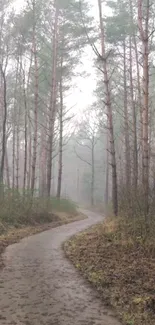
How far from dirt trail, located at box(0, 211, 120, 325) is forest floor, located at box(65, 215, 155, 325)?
22cm

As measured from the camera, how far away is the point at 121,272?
6.05 metres

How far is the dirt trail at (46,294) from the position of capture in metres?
4.19

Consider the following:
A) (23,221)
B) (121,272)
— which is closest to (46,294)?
(121,272)

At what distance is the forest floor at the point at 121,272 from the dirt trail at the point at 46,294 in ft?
0.72

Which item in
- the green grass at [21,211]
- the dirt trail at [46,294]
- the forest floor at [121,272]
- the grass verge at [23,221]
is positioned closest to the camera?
the dirt trail at [46,294]

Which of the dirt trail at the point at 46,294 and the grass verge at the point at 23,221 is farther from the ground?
the grass verge at the point at 23,221

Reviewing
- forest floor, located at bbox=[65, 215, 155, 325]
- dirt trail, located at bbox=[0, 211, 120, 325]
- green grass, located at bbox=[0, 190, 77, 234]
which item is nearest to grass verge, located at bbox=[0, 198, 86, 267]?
green grass, located at bbox=[0, 190, 77, 234]

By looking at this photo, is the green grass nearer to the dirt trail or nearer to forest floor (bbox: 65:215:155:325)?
forest floor (bbox: 65:215:155:325)

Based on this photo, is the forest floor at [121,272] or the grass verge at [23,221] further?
the grass verge at [23,221]

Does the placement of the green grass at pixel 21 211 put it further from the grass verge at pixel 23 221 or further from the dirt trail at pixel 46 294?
the dirt trail at pixel 46 294

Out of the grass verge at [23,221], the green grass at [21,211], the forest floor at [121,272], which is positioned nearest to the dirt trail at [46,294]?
the forest floor at [121,272]

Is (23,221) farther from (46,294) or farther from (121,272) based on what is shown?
(46,294)

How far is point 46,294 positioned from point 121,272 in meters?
1.60

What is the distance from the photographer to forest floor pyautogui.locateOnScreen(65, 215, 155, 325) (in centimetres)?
452
